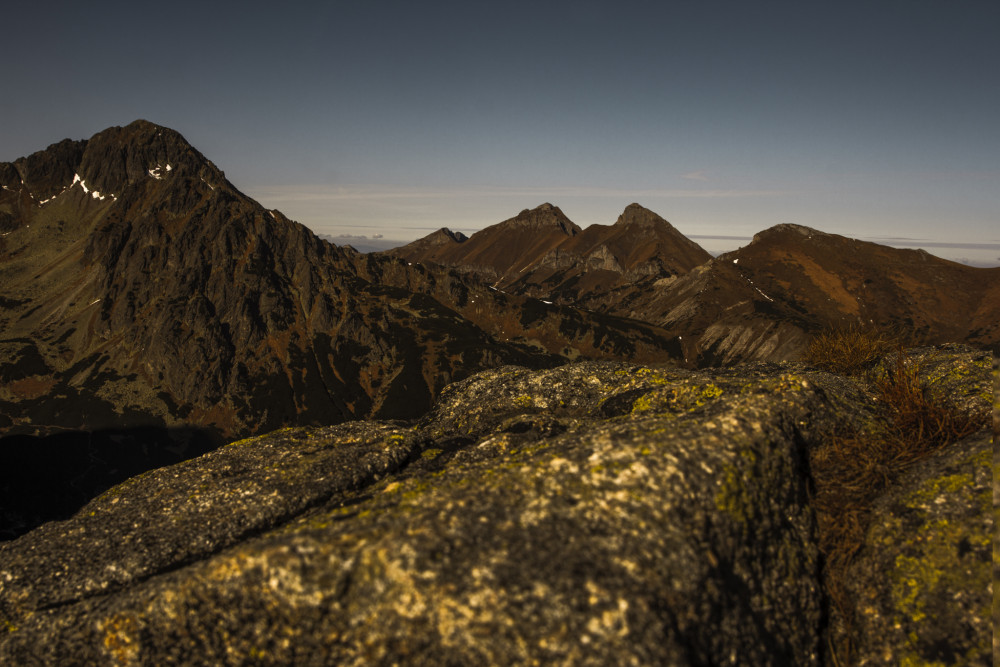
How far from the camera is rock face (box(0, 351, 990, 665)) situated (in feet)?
25.1

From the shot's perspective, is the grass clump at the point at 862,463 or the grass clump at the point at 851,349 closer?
the grass clump at the point at 862,463

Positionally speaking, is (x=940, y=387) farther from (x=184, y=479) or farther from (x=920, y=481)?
(x=184, y=479)

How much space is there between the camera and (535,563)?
26.6 ft

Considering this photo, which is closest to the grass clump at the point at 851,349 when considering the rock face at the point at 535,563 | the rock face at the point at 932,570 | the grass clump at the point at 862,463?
the grass clump at the point at 862,463

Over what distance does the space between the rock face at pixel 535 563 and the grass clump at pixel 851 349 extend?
5190mm

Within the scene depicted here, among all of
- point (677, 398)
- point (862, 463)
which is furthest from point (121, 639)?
point (862, 463)

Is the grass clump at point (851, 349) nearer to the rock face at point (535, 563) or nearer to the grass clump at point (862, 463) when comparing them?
the grass clump at point (862, 463)

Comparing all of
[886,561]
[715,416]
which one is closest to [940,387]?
[886,561]

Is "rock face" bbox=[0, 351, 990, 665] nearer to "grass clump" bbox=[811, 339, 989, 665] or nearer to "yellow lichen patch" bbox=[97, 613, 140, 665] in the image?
"yellow lichen patch" bbox=[97, 613, 140, 665]

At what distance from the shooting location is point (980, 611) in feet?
27.5

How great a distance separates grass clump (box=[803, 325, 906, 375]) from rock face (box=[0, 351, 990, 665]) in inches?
204

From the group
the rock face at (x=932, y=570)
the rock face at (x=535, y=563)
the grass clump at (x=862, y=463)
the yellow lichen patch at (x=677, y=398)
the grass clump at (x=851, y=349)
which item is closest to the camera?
the rock face at (x=535, y=563)

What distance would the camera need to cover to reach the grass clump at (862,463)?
404 inches

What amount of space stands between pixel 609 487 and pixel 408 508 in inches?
161
